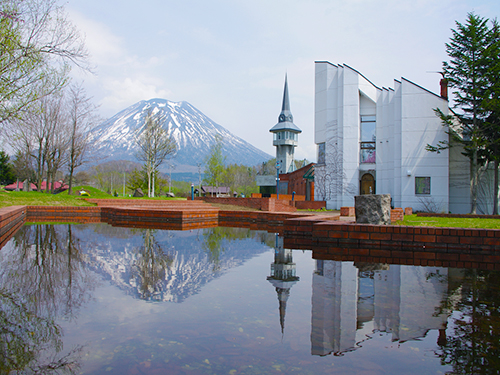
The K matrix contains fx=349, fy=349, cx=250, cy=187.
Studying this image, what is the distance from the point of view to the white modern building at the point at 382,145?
21141 millimetres

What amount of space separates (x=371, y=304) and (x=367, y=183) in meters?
21.5

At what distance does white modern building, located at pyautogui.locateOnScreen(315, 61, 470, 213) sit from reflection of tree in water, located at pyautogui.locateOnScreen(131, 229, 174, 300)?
1855 centimetres

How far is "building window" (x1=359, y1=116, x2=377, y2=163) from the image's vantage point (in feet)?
76.8

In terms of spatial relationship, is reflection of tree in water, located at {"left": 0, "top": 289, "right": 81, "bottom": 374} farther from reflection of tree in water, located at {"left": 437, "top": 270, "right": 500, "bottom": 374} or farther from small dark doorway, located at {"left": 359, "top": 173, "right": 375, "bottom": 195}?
small dark doorway, located at {"left": 359, "top": 173, "right": 375, "bottom": 195}

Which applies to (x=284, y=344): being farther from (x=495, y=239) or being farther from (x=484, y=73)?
(x=484, y=73)

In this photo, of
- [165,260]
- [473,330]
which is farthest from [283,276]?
[473,330]

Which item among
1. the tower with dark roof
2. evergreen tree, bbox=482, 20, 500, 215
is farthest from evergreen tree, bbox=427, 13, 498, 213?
the tower with dark roof

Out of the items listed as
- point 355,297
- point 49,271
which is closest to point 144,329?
point 355,297

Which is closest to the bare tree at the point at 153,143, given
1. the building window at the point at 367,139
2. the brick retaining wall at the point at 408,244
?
the building window at the point at 367,139

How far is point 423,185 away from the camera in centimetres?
2117

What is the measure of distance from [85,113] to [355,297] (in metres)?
28.7

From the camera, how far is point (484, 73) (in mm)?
19797

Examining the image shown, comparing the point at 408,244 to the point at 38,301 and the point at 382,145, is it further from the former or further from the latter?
the point at 382,145

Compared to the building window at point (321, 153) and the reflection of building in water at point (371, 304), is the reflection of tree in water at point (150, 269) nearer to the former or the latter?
the reflection of building in water at point (371, 304)
